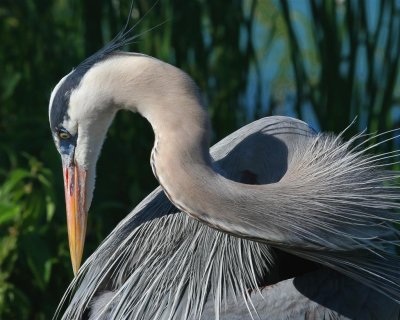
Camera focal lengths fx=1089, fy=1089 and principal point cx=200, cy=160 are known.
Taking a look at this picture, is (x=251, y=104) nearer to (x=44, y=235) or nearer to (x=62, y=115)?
(x=44, y=235)

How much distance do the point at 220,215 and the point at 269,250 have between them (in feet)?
1.69

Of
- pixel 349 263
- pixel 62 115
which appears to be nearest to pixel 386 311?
pixel 349 263

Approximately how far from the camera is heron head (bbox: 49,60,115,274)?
224 centimetres

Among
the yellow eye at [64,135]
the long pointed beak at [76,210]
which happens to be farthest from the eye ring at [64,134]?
the long pointed beak at [76,210]

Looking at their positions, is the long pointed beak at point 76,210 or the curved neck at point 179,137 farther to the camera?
the long pointed beak at point 76,210

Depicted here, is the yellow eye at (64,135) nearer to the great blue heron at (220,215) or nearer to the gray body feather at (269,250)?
the great blue heron at (220,215)

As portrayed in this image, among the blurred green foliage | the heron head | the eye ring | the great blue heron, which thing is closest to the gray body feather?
the great blue heron

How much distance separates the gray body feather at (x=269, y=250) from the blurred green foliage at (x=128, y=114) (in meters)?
0.66

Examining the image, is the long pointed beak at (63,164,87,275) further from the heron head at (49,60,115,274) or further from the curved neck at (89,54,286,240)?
the curved neck at (89,54,286,240)

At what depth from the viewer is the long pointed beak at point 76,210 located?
241 centimetres

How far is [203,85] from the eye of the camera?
3.91m

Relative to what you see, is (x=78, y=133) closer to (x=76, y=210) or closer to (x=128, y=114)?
(x=76, y=210)

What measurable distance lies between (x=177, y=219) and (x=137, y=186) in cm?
117

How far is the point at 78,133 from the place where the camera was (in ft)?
7.59
